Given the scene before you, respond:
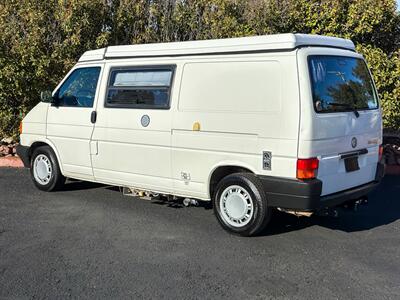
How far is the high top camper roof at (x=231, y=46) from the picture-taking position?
17.0ft

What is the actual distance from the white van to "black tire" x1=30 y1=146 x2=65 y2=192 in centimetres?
50

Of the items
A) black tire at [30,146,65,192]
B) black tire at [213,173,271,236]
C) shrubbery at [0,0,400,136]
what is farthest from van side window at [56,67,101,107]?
shrubbery at [0,0,400,136]

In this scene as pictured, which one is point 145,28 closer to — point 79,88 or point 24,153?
point 79,88

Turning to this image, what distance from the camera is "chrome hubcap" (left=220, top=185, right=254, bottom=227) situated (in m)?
5.49

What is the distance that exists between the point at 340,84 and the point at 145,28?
626 cm

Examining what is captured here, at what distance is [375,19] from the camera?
9.52 metres

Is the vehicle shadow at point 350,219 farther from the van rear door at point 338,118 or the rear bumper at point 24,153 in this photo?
the rear bumper at point 24,153

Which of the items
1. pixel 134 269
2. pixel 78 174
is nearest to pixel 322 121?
pixel 134 269

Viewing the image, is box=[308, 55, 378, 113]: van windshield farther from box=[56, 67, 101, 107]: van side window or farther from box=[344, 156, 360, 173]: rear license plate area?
box=[56, 67, 101, 107]: van side window

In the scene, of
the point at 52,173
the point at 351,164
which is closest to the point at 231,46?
the point at 351,164

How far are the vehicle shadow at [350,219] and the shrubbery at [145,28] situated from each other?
300 centimetres

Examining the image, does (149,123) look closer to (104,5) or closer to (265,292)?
(265,292)

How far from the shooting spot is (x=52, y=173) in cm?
748

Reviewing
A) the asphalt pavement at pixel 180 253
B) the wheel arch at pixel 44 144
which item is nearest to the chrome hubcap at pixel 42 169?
the wheel arch at pixel 44 144
